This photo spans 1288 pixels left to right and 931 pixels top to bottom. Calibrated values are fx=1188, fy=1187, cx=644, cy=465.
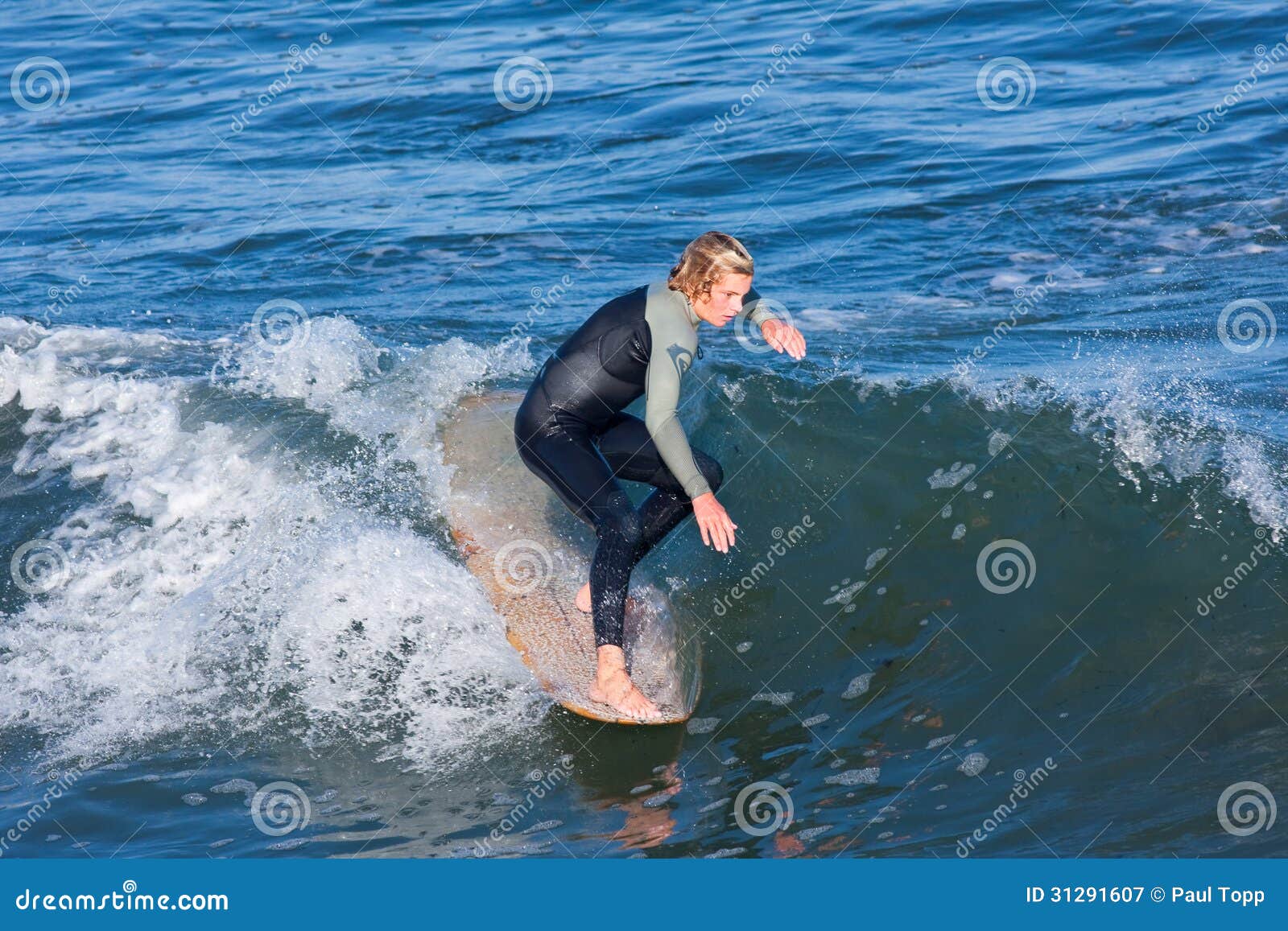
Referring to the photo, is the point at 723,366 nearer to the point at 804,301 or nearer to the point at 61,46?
the point at 804,301

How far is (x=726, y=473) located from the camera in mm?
6609

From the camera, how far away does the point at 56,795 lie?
464 centimetres

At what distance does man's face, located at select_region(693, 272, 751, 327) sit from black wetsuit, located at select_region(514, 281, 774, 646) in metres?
0.09

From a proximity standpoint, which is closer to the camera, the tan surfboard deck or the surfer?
the surfer

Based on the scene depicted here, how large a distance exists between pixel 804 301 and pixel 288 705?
5.12 meters

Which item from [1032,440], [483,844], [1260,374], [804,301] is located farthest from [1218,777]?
[804,301]

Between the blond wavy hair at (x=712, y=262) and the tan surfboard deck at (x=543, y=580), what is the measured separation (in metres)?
1.67

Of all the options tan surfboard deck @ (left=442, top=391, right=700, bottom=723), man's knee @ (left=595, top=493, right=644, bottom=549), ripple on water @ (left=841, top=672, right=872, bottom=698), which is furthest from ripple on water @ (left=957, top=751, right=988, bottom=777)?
man's knee @ (left=595, top=493, right=644, bottom=549)

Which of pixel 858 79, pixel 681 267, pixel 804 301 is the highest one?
pixel 858 79

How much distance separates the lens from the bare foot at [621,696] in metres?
4.87

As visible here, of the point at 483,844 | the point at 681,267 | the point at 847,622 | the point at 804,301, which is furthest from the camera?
the point at 804,301

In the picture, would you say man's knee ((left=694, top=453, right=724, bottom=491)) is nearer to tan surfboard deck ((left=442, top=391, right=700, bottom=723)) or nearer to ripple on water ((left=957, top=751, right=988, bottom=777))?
tan surfboard deck ((left=442, top=391, right=700, bottom=723))

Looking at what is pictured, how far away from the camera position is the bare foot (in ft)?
16.0

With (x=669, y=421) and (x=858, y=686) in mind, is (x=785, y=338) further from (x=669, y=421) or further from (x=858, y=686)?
(x=858, y=686)
